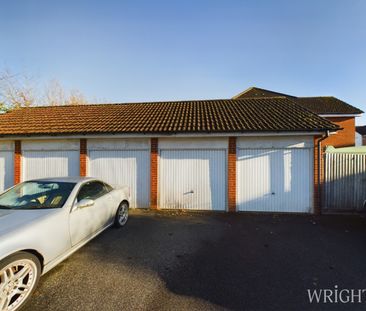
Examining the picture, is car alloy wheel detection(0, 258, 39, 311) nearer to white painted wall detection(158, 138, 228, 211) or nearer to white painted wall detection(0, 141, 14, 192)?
white painted wall detection(158, 138, 228, 211)

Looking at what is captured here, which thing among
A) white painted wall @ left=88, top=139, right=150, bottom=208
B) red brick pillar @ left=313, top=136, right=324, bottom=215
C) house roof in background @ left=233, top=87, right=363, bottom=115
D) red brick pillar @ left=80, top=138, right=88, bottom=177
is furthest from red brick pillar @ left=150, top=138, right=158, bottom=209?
house roof in background @ left=233, top=87, right=363, bottom=115

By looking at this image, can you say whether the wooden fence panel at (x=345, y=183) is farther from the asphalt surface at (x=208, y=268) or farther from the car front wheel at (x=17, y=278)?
the car front wheel at (x=17, y=278)

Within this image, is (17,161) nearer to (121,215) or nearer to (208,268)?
(121,215)

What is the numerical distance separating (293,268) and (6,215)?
4465mm

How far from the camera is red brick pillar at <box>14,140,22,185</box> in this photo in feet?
23.9

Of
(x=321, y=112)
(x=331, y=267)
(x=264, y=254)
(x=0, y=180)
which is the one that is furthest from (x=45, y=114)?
(x=321, y=112)

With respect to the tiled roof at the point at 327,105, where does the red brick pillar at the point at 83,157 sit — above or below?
below

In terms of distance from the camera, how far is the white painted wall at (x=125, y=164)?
693 cm

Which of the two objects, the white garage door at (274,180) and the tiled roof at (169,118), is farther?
the tiled roof at (169,118)

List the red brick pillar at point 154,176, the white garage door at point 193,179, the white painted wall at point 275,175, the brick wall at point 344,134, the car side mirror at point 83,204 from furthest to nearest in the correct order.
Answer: the brick wall at point 344,134
the red brick pillar at point 154,176
the white garage door at point 193,179
the white painted wall at point 275,175
the car side mirror at point 83,204

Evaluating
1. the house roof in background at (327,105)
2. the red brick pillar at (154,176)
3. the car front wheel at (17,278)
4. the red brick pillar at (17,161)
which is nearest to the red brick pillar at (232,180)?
the red brick pillar at (154,176)

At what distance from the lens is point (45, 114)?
923 centimetres

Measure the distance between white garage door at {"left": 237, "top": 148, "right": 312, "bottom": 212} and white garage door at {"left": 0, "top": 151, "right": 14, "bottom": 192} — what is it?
8.16 metres

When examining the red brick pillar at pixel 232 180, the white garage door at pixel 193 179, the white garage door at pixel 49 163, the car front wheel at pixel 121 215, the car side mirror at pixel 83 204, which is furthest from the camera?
the white garage door at pixel 49 163
